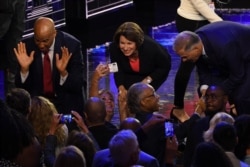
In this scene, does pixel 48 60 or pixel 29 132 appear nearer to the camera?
pixel 29 132

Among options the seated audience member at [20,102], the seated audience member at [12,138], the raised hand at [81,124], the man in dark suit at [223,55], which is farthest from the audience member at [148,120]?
the seated audience member at [12,138]

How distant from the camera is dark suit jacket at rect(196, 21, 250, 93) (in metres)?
7.43

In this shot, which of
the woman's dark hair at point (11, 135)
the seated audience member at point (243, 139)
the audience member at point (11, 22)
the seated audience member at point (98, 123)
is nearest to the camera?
the woman's dark hair at point (11, 135)

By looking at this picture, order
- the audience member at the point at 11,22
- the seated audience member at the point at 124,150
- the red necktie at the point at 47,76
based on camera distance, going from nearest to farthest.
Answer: the seated audience member at the point at 124,150, the red necktie at the point at 47,76, the audience member at the point at 11,22

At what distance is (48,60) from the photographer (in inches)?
304

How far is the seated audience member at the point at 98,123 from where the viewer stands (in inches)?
247

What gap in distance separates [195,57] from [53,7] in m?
6.36

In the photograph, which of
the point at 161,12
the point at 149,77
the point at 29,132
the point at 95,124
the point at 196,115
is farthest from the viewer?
the point at 161,12

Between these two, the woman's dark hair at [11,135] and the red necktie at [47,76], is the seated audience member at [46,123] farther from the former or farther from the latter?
the woman's dark hair at [11,135]

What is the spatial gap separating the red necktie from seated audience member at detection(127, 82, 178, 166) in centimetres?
124

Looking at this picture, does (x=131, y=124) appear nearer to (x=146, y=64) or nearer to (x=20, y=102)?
(x=20, y=102)

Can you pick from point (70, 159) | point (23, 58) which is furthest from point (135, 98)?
point (70, 159)

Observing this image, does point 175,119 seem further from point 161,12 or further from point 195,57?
point 161,12

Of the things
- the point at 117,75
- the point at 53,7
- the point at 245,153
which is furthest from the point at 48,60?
the point at 53,7
